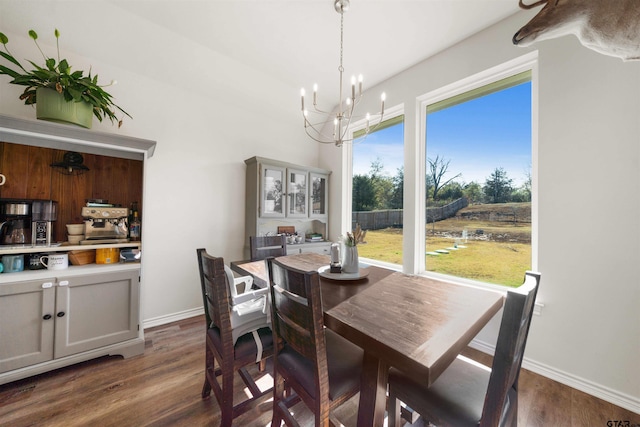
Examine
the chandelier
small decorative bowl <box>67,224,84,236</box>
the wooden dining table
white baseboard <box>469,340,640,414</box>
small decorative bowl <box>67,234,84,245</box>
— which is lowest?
white baseboard <box>469,340,640,414</box>

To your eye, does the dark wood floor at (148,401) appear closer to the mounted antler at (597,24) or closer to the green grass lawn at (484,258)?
the green grass lawn at (484,258)

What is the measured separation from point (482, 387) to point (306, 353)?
2.56 ft

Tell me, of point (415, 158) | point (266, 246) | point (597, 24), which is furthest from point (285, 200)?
point (597, 24)

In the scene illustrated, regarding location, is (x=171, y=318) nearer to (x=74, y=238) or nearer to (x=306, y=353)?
(x=74, y=238)

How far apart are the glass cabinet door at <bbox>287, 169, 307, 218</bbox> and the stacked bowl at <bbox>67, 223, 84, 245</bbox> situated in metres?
2.01

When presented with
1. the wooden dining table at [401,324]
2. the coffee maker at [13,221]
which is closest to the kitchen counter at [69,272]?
the coffee maker at [13,221]

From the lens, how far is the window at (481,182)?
211 cm

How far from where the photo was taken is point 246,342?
1.38m

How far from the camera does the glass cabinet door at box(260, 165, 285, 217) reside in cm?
290

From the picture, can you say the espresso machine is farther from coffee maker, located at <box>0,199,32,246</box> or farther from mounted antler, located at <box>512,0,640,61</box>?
mounted antler, located at <box>512,0,640,61</box>

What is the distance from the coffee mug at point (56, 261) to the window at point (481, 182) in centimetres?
337

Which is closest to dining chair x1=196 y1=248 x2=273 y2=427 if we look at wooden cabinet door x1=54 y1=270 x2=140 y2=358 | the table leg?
the table leg

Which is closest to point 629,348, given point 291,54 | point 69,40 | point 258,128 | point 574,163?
point 574,163

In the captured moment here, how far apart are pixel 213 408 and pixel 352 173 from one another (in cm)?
306
